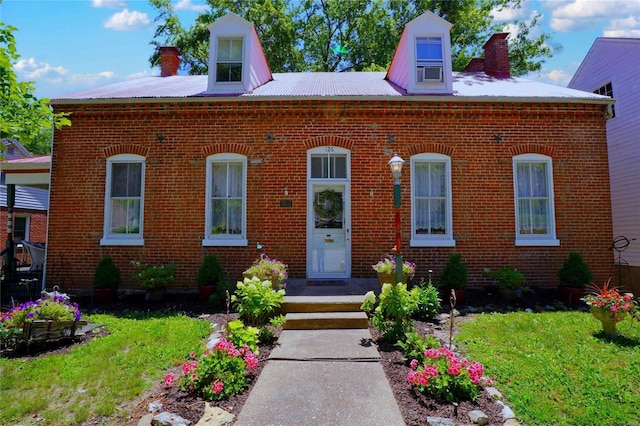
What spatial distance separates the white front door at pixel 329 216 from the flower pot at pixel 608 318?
4.68 metres

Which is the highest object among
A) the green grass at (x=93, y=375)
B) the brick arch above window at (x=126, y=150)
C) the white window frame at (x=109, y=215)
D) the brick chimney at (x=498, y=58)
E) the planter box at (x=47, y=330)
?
the brick chimney at (x=498, y=58)

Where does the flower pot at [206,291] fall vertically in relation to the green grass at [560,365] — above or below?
above

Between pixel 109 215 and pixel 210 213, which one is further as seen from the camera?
pixel 109 215

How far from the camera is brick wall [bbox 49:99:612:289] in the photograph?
8578 millimetres

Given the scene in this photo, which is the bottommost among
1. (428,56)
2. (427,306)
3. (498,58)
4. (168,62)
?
(427,306)

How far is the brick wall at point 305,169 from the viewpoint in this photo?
858 cm

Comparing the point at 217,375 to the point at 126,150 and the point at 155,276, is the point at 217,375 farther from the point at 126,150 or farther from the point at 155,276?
the point at 126,150

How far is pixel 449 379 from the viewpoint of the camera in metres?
3.72

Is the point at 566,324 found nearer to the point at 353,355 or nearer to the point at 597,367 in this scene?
the point at 597,367

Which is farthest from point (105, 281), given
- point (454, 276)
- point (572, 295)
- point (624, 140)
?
point (624, 140)

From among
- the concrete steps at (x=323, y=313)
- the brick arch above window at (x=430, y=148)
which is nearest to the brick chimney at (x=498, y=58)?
the brick arch above window at (x=430, y=148)

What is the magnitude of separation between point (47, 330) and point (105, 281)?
2805 mm

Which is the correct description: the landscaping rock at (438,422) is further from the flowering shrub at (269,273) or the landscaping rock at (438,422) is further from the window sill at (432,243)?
the window sill at (432,243)

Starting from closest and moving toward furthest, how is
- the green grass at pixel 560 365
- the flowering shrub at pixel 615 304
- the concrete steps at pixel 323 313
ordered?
the green grass at pixel 560 365 → the flowering shrub at pixel 615 304 → the concrete steps at pixel 323 313
